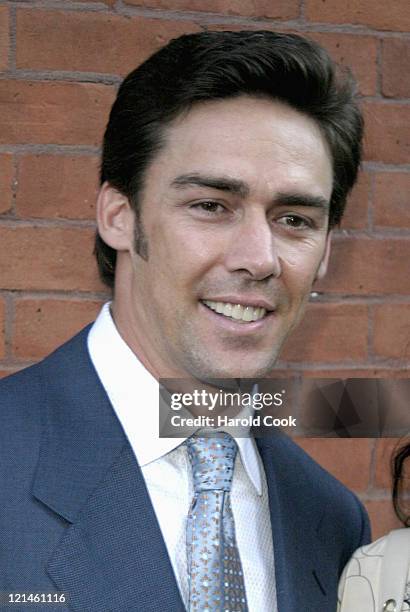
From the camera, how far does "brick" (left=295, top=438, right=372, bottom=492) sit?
2510 millimetres

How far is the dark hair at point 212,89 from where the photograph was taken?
6.57 feet

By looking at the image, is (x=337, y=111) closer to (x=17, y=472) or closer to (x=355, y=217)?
(x=355, y=217)

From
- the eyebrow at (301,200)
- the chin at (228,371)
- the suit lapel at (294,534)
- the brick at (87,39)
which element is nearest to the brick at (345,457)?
the suit lapel at (294,534)

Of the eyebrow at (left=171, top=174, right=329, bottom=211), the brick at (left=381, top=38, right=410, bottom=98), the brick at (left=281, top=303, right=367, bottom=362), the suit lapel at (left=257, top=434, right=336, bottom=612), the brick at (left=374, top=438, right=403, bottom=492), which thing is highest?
the brick at (left=381, top=38, right=410, bottom=98)

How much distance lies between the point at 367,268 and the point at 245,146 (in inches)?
26.9

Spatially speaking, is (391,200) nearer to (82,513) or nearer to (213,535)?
(213,535)

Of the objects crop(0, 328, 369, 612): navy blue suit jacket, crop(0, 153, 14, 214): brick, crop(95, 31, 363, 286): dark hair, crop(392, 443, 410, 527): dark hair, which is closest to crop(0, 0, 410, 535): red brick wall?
crop(0, 153, 14, 214): brick

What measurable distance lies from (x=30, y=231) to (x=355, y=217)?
76cm

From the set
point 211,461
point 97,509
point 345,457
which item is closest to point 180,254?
point 211,461

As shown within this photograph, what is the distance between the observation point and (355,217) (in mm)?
2539

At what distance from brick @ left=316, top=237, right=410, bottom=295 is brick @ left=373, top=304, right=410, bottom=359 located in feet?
0.13

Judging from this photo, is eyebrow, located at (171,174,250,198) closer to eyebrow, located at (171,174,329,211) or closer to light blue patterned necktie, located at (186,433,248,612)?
eyebrow, located at (171,174,329,211)

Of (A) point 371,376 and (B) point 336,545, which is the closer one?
(B) point 336,545

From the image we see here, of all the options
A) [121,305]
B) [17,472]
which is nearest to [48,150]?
[121,305]
